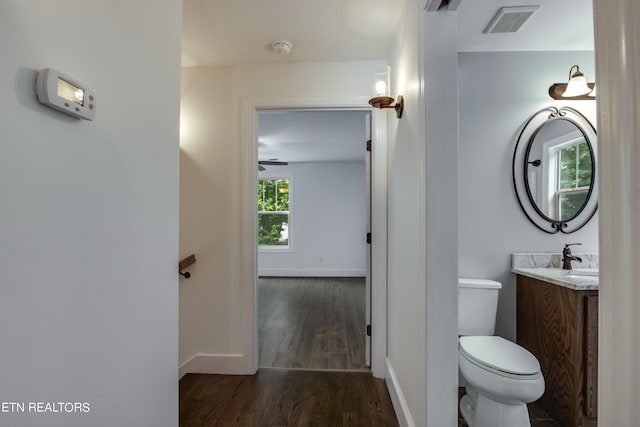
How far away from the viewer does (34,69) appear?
65 cm

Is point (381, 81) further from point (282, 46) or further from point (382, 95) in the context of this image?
point (282, 46)

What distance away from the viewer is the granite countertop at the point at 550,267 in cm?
180

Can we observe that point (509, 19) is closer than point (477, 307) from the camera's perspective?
Yes

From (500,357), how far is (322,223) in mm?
4973

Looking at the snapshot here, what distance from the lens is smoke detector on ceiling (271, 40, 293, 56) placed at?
2018 mm

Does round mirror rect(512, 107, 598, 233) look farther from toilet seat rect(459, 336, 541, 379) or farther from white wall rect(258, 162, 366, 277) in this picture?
white wall rect(258, 162, 366, 277)

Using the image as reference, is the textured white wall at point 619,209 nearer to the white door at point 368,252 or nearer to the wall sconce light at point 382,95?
the wall sconce light at point 382,95

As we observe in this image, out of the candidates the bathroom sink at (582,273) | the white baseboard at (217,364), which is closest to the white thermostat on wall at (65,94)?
the white baseboard at (217,364)

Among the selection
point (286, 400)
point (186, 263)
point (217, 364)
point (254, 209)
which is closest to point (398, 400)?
point (286, 400)

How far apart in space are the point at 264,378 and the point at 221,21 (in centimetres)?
247

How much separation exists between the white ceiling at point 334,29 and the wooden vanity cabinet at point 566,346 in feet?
5.27

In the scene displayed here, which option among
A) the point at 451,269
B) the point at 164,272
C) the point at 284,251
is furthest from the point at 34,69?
the point at 284,251

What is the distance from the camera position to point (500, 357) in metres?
1.49

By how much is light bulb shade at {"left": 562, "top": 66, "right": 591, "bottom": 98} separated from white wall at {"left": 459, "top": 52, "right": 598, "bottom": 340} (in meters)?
0.16
